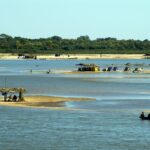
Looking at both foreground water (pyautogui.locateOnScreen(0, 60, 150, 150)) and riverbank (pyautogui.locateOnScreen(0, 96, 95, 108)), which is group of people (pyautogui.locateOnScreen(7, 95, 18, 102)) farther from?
foreground water (pyautogui.locateOnScreen(0, 60, 150, 150))

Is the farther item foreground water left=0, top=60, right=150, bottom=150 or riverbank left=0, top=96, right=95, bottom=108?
riverbank left=0, top=96, right=95, bottom=108

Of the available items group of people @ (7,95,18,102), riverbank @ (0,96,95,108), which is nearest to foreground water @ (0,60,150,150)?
riverbank @ (0,96,95,108)

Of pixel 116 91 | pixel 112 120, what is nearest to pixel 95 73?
pixel 116 91

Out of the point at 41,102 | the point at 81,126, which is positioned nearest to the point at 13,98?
the point at 41,102

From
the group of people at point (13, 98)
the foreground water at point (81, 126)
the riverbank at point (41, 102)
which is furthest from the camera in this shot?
the group of people at point (13, 98)

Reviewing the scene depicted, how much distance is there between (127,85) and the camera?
3250 inches

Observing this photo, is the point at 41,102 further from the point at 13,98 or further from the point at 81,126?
the point at 81,126

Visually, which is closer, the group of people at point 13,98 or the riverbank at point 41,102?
the riverbank at point 41,102

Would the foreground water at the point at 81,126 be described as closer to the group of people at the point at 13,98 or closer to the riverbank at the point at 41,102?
the riverbank at the point at 41,102

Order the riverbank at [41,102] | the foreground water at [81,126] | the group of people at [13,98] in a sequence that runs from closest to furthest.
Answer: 1. the foreground water at [81,126]
2. the riverbank at [41,102]
3. the group of people at [13,98]

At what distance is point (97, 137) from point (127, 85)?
139 ft

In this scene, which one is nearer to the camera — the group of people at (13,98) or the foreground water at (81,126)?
the foreground water at (81,126)

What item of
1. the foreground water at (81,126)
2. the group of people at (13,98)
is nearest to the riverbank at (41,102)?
the group of people at (13,98)

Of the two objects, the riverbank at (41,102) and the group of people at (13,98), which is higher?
the group of people at (13,98)
